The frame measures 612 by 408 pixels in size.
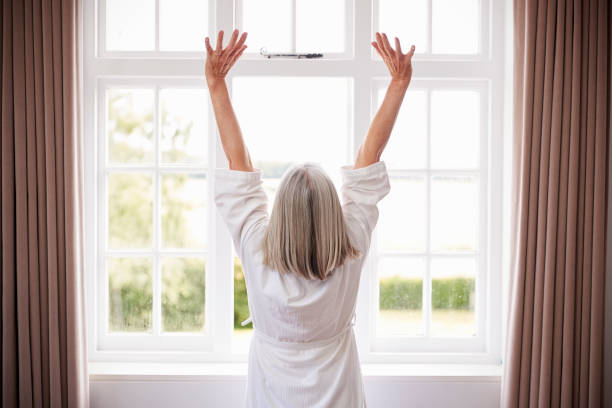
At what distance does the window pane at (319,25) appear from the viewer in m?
2.12

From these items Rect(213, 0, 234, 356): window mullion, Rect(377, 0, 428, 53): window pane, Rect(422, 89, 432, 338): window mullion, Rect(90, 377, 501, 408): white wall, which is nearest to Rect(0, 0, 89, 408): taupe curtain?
Rect(90, 377, 501, 408): white wall

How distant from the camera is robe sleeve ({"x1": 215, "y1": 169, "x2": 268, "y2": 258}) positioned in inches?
50.8

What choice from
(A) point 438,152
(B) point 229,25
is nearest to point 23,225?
(B) point 229,25

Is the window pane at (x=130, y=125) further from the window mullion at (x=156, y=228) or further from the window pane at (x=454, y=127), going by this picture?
the window pane at (x=454, y=127)

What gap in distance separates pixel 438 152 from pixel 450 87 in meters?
0.32

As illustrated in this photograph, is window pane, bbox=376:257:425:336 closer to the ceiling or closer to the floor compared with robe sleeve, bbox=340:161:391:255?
closer to the floor

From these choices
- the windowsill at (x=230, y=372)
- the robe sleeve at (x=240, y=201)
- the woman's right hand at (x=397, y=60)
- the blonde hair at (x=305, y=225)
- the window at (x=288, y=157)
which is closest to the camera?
the blonde hair at (x=305, y=225)

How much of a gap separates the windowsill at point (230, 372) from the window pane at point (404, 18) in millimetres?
1545

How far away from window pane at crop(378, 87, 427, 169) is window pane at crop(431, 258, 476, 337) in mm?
522

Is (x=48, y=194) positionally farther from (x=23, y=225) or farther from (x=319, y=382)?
(x=319, y=382)

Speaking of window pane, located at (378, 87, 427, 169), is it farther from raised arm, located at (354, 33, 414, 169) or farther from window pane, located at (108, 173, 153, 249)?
window pane, located at (108, 173, 153, 249)

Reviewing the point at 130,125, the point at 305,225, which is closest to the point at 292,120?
the point at 130,125

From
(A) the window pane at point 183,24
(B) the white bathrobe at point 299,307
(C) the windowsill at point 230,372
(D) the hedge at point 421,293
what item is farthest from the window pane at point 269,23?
(C) the windowsill at point 230,372

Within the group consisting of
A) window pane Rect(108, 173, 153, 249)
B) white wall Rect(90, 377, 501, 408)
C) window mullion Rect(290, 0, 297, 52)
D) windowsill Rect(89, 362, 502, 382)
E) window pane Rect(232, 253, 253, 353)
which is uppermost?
window mullion Rect(290, 0, 297, 52)
